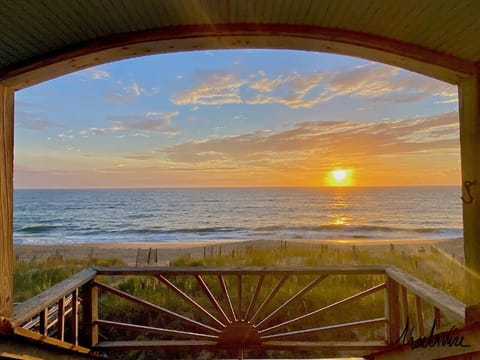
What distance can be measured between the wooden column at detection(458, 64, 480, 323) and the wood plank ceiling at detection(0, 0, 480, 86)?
0.51 ft

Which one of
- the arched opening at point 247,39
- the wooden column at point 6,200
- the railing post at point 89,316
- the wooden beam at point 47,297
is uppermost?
the arched opening at point 247,39

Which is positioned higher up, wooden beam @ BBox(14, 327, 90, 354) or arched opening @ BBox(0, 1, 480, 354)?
arched opening @ BBox(0, 1, 480, 354)

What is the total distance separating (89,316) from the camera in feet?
8.33

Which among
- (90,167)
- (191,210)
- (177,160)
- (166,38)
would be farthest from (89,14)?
(90,167)

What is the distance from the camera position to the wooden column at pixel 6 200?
1458 mm

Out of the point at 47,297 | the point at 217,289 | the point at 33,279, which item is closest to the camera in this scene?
the point at 47,297

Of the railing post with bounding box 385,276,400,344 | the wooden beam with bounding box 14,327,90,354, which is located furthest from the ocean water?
the wooden beam with bounding box 14,327,90,354

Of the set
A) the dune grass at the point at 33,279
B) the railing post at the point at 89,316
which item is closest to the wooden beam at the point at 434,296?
the railing post at the point at 89,316

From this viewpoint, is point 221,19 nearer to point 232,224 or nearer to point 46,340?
point 46,340

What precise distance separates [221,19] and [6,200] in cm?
123

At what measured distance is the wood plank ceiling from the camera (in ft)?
3.75

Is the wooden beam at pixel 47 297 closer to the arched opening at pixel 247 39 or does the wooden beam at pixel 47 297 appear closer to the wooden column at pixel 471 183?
the arched opening at pixel 247 39

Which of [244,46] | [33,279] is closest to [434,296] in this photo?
[244,46]

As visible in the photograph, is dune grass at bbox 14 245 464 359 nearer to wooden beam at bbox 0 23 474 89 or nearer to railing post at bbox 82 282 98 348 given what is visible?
railing post at bbox 82 282 98 348
